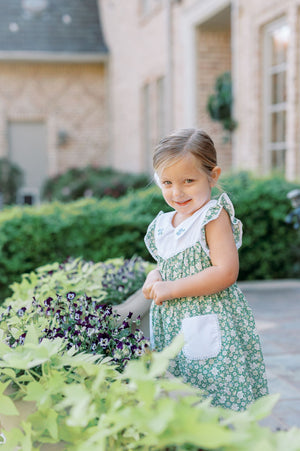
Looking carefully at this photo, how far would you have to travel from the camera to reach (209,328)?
1850 mm

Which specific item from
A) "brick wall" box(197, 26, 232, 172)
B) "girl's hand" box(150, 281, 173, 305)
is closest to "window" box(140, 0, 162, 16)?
"brick wall" box(197, 26, 232, 172)

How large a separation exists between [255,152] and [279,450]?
22.8 feet

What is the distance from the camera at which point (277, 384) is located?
3117 mm

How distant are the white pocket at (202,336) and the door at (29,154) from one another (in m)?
13.8

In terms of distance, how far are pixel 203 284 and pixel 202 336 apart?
0.60 ft

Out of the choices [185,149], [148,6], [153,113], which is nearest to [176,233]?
[185,149]

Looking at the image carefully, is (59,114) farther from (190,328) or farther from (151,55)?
(190,328)

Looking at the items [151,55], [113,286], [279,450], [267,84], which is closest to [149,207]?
[113,286]

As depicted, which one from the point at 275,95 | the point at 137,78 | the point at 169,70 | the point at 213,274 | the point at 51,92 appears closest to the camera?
the point at 213,274

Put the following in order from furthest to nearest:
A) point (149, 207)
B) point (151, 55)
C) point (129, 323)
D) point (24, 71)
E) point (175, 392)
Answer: point (24, 71) → point (151, 55) → point (149, 207) → point (129, 323) → point (175, 392)

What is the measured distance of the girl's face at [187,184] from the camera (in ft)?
6.06

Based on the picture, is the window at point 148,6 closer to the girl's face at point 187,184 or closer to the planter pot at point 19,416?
the girl's face at point 187,184

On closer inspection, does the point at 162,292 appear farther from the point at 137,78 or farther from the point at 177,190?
the point at 137,78

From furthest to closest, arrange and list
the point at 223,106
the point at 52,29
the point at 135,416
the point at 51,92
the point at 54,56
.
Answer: the point at 52,29 → the point at 51,92 → the point at 54,56 → the point at 223,106 → the point at 135,416
